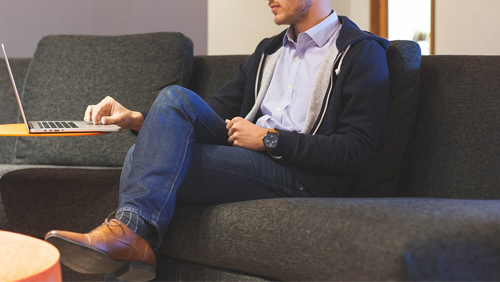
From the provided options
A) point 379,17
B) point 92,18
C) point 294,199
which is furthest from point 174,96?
point 379,17

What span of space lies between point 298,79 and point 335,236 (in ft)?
2.38

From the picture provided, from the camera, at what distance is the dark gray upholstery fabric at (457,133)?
167cm

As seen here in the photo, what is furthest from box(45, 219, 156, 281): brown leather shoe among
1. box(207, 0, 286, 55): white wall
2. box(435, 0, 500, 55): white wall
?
box(207, 0, 286, 55): white wall

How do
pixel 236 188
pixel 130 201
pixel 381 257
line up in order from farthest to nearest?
pixel 236 188 < pixel 130 201 < pixel 381 257

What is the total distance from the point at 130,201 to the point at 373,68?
0.76 meters

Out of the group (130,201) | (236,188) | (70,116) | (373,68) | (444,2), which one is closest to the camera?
(130,201)

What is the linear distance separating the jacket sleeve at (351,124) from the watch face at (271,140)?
0.04 feet

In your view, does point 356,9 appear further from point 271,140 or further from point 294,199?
point 294,199

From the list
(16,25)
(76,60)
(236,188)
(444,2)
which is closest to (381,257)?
(236,188)

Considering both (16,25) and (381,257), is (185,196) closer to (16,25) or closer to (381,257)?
(381,257)

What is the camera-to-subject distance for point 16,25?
3266 millimetres

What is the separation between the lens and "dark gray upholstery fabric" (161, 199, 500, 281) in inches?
41.4

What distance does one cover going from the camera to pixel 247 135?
160 cm

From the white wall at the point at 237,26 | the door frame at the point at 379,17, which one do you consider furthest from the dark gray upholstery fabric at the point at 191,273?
the door frame at the point at 379,17
